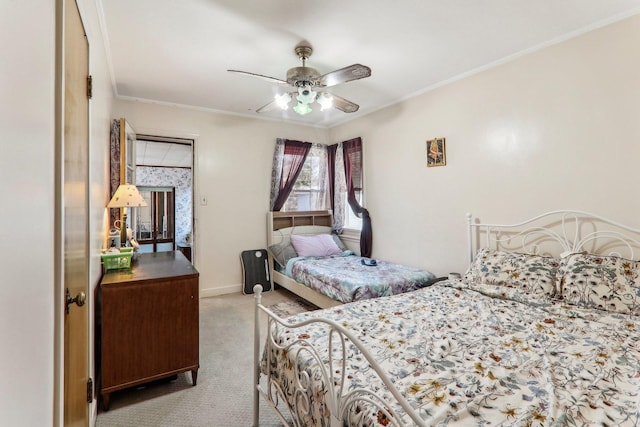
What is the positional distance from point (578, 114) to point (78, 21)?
10.7ft

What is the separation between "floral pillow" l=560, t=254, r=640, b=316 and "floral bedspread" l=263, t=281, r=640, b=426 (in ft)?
0.27

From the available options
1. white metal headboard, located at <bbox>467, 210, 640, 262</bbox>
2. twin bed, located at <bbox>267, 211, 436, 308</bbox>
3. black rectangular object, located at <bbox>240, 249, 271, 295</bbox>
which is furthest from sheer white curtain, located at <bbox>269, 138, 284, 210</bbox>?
white metal headboard, located at <bbox>467, 210, 640, 262</bbox>

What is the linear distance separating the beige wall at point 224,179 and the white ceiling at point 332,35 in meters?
0.69

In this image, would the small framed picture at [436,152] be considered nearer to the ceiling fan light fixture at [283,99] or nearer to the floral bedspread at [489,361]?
the floral bedspread at [489,361]

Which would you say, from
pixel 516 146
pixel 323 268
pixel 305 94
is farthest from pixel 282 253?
pixel 516 146

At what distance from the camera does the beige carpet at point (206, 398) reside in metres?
1.89

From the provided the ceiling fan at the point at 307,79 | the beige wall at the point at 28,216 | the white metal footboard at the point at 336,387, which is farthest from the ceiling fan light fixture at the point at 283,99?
the beige wall at the point at 28,216

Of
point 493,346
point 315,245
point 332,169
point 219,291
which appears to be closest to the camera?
point 493,346

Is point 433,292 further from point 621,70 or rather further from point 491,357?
point 621,70

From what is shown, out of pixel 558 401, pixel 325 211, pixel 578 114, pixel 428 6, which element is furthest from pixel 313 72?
pixel 325 211

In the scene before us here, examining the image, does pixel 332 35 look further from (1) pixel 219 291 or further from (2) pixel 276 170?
(1) pixel 219 291

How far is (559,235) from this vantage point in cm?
254

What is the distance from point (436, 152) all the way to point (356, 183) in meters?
1.36

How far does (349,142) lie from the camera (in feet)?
15.2
